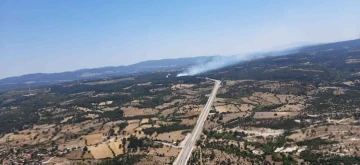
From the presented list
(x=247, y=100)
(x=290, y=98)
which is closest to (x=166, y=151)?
(x=247, y=100)

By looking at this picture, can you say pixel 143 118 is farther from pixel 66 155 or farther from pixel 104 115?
pixel 66 155

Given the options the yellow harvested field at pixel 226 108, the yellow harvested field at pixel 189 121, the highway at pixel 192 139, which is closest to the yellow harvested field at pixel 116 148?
the highway at pixel 192 139

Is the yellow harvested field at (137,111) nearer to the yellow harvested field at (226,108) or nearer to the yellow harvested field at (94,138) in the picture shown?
the yellow harvested field at (226,108)

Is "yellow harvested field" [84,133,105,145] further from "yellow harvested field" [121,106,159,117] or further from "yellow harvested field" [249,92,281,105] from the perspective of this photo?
"yellow harvested field" [249,92,281,105]

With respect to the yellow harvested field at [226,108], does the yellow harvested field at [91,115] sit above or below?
above

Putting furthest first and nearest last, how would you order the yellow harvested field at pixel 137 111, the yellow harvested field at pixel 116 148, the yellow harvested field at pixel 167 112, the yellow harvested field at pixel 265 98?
the yellow harvested field at pixel 137 111
the yellow harvested field at pixel 265 98
the yellow harvested field at pixel 167 112
the yellow harvested field at pixel 116 148

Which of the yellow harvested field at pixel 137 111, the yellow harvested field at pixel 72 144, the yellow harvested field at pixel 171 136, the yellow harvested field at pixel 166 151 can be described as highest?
the yellow harvested field at pixel 137 111

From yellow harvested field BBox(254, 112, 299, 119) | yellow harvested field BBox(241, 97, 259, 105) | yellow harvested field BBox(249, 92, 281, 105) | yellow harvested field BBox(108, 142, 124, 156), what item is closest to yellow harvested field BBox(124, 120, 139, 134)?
yellow harvested field BBox(108, 142, 124, 156)
